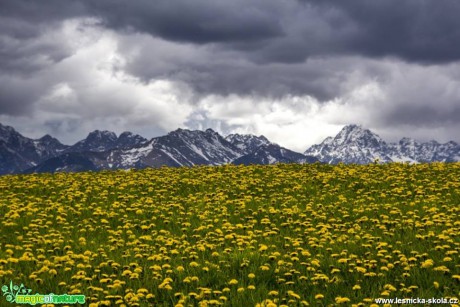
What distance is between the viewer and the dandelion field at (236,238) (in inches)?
408

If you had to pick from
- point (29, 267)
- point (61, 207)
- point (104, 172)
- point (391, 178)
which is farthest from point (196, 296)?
point (104, 172)

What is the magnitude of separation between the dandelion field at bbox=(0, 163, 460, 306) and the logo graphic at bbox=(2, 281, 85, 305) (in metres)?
0.16

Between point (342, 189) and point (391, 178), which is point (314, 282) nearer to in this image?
point (342, 189)

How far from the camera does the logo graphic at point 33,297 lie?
9.80 m

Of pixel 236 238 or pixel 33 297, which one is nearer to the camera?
pixel 33 297

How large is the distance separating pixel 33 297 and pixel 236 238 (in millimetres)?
5717

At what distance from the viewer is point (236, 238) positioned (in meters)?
14.1

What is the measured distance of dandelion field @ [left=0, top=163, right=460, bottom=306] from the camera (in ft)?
34.0

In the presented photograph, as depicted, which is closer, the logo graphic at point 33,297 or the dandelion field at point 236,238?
the logo graphic at point 33,297

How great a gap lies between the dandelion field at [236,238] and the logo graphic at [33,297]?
0.54ft

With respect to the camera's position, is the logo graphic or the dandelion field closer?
the logo graphic

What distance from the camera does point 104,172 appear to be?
27031mm

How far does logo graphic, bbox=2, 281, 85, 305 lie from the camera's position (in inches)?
386

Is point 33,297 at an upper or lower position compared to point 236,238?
lower
